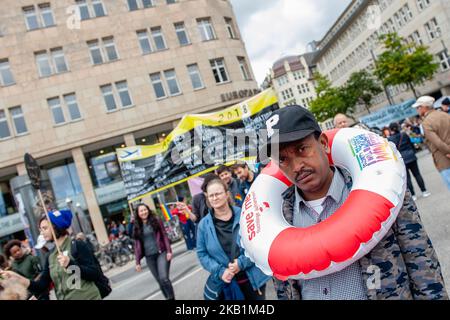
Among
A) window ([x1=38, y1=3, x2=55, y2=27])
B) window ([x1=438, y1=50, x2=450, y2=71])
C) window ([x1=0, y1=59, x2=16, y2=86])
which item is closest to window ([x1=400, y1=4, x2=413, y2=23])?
window ([x1=438, y1=50, x2=450, y2=71])

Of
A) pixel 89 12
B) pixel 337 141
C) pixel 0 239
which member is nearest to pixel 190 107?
pixel 89 12

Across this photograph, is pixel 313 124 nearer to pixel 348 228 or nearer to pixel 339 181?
pixel 339 181

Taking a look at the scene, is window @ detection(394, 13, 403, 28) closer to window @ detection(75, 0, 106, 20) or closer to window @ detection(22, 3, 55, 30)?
window @ detection(75, 0, 106, 20)

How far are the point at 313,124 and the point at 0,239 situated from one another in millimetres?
27251

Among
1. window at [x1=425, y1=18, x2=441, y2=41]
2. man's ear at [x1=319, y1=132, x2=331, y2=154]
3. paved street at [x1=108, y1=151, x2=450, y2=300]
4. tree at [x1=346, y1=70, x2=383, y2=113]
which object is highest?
window at [x1=425, y1=18, x2=441, y2=41]

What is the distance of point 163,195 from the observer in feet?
78.1

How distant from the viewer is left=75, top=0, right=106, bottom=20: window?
24812mm

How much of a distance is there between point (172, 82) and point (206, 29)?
14.9 feet

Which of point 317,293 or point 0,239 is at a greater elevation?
point 0,239

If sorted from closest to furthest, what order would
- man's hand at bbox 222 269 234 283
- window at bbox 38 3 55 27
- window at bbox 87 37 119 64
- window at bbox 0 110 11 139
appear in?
man's hand at bbox 222 269 234 283
window at bbox 0 110 11 139
window at bbox 38 3 55 27
window at bbox 87 37 119 64

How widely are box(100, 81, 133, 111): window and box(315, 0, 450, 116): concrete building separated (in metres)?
23.3

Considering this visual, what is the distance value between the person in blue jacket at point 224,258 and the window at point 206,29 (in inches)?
926

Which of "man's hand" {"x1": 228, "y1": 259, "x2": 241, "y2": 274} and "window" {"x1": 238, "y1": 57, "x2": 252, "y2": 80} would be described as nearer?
"man's hand" {"x1": 228, "y1": 259, "x2": 241, "y2": 274}
